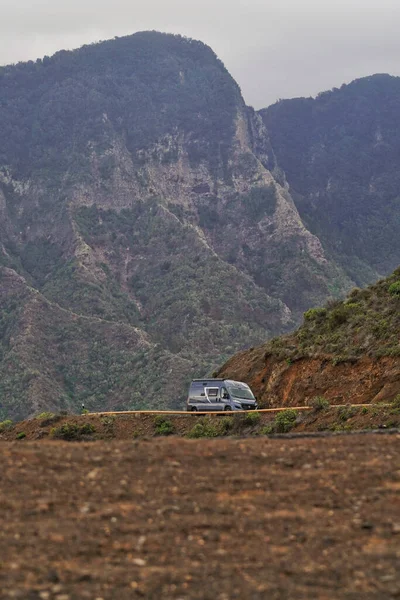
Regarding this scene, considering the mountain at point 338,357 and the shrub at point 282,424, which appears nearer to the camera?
the shrub at point 282,424

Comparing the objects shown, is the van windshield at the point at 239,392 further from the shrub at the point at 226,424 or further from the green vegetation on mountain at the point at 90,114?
the green vegetation on mountain at the point at 90,114

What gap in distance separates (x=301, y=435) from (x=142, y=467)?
3.76 m

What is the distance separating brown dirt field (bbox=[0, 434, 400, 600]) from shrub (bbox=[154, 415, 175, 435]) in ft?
63.4

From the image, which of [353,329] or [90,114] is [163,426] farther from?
[90,114]

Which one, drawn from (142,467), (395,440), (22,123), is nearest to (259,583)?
(142,467)

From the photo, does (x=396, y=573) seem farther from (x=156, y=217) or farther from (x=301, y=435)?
(x=156, y=217)

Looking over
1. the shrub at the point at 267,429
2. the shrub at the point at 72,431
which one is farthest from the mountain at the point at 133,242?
the shrub at the point at 267,429

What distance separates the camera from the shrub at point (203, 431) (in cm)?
2977

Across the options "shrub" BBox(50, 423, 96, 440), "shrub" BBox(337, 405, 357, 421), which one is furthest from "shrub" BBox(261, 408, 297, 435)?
"shrub" BBox(50, 423, 96, 440)

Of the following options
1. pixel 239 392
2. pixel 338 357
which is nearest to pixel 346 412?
pixel 338 357

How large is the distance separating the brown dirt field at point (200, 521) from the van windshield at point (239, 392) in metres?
22.0

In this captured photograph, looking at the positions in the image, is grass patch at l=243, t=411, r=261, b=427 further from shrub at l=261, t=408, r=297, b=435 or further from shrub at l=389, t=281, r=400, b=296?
shrub at l=389, t=281, r=400, b=296

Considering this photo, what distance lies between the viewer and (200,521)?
31.3 ft

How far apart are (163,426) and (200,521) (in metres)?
22.5
